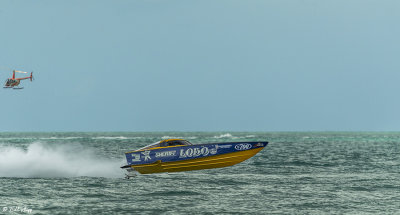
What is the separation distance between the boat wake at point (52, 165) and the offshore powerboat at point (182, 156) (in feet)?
13.2

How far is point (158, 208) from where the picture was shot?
61.8 feet

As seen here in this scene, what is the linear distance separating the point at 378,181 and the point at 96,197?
16.2 metres

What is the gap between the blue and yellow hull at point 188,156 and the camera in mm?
26016

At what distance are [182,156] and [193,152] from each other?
67cm

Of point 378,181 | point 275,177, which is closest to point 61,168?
point 275,177

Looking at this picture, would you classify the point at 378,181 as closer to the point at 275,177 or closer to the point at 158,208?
the point at 275,177

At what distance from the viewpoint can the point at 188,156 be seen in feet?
86.3

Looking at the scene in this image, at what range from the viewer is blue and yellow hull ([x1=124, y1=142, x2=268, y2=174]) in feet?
85.4

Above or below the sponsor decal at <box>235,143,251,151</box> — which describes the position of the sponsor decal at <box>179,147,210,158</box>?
below

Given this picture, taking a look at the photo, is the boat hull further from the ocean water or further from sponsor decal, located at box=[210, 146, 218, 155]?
the ocean water

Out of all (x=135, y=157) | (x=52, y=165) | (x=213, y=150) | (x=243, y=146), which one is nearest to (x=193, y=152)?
(x=213, y=150)
